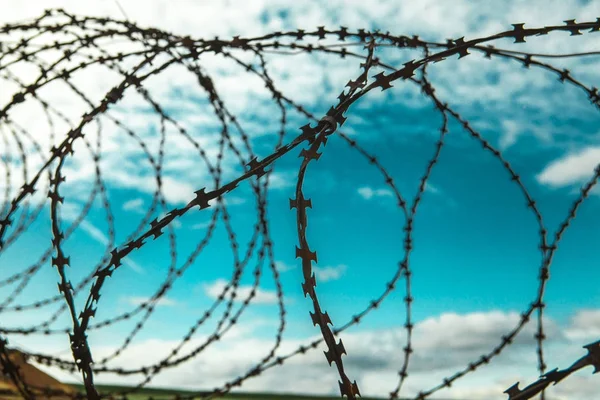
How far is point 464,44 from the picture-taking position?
2.31 metres

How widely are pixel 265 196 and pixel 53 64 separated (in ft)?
5.72

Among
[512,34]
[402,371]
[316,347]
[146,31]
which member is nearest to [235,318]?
[316,347]

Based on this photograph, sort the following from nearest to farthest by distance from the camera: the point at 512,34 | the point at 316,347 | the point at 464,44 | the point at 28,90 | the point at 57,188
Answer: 1. the point at 464,44
2. the point at 512,34
3. the point at 57,188
4. the point at 28,90
5. the point at 316,347

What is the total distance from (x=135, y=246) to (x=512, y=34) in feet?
5.15

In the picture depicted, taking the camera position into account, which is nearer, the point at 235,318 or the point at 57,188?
the point at 57,188

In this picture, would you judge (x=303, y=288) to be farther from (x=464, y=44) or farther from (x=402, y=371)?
(x=402, y=371)

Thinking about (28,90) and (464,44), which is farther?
(28,90)

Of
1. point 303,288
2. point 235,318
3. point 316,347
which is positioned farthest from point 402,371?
point 303,288

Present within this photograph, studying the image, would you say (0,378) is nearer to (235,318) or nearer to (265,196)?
(235,318)

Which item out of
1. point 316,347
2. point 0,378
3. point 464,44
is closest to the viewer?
point 464,44

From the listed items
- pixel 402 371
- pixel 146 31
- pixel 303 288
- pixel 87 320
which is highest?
pixel 146 31

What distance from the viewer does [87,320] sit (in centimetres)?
259

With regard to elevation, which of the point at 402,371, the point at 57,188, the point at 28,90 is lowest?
the point at 402,371

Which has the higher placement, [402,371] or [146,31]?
[146,31]
